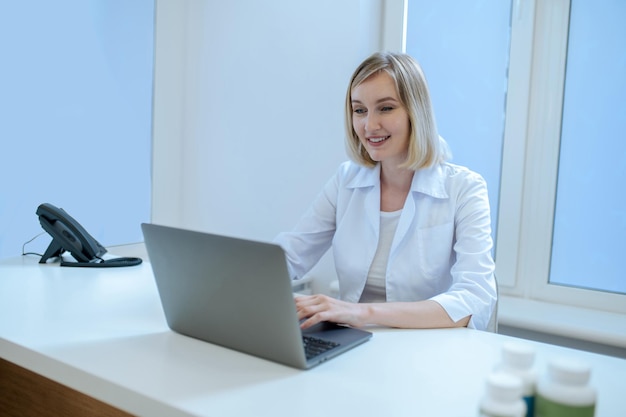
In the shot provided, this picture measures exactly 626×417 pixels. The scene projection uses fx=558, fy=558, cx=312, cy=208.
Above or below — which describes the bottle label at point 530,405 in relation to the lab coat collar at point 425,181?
below

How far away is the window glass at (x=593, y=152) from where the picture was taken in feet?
6.81

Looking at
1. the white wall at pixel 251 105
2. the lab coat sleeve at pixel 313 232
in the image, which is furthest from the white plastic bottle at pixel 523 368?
the white wall at pixel 251 105

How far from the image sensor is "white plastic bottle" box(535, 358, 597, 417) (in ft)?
1.93

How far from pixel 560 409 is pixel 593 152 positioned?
1.79 meters

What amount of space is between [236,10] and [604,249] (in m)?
2.05

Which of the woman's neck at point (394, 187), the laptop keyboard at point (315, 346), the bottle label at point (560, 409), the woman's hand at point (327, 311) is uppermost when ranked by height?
the woman's neck at point (394, 187)

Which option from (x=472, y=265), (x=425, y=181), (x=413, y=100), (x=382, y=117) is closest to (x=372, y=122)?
(x=382, y=117)

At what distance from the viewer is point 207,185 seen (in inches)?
120

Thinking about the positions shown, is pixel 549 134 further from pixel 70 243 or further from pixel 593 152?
pixel 70 243

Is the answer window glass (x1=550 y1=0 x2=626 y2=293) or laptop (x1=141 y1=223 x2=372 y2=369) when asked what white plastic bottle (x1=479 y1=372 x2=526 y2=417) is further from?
window glass (x1=550 y1=0 x2=626 y2=293)

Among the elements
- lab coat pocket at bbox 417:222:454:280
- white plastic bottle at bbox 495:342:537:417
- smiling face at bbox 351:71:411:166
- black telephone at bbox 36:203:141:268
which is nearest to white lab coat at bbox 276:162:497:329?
lab coat pocket at bbox 417:222:454:280

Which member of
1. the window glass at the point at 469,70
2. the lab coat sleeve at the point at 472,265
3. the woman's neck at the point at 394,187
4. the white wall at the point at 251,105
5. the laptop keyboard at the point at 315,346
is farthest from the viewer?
the white wall at the point at 251,105

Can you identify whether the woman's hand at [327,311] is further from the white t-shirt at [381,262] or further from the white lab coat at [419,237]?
the white t-shirt at [381,262]

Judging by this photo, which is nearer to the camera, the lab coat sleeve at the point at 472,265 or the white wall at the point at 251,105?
the lab coat sleeve at the point at 472,265
